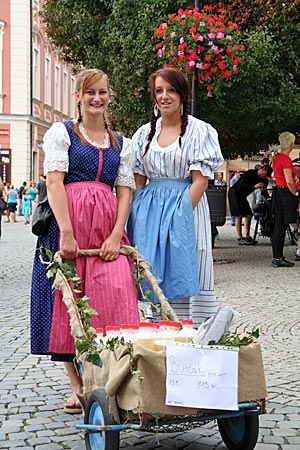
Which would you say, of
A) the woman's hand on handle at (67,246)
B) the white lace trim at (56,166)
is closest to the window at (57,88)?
the white lace trim at (56,166)

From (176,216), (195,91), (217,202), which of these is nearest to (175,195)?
(176,216)

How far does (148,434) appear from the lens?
4262 mm

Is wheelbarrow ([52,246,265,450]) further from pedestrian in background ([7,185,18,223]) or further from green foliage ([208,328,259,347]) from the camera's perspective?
pedestrian in background ([7,185,18,223])

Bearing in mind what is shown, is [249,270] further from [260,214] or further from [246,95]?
[260,214]

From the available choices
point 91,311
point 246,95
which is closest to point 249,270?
point 246,95

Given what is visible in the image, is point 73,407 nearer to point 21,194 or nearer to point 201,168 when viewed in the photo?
point 201,168

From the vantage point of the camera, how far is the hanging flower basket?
35.7 ft

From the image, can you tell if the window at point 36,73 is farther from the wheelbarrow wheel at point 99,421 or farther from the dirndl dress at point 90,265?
the wheelbarrow wheel at point 99,421

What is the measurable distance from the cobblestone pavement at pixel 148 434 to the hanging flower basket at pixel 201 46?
2841 millimetres

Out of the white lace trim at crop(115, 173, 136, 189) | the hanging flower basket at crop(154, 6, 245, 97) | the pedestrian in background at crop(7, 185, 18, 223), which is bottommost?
the pedestrian in background at crop(7, 185, 18, 223)

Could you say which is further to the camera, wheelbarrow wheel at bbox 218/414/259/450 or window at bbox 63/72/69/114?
window at bbox 63/72/69/114

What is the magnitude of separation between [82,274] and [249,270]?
8.14 metres

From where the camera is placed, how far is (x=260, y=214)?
663 inches

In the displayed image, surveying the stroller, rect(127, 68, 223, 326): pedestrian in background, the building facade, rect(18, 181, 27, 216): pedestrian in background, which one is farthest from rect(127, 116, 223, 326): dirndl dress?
the building facade
